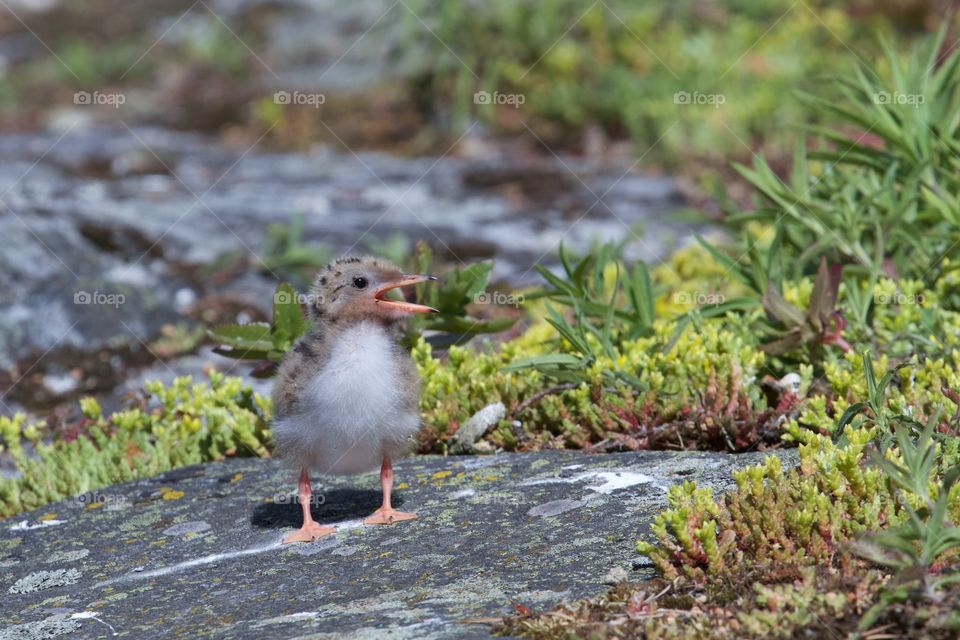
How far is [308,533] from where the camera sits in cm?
502

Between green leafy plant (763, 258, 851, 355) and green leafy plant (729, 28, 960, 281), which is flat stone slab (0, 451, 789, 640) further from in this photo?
green leafy plant (729, 28, 960, 281)

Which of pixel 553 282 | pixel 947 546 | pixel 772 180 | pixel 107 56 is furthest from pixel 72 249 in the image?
pixel 107 56

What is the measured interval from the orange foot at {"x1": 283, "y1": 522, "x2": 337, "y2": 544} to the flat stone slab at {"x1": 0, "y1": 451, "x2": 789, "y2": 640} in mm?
39

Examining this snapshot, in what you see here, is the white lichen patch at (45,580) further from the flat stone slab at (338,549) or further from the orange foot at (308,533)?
the orange foot at (308,533)

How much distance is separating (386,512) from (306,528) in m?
0.34

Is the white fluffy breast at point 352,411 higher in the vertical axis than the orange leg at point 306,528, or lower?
higher

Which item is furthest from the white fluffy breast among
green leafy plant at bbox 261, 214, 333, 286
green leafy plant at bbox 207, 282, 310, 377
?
green leafy plant at bbox 261, 214, 333, 286

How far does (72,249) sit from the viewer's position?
29.8 feet

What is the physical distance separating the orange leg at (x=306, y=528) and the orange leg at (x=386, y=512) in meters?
0.18

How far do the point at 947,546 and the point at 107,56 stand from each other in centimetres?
1528

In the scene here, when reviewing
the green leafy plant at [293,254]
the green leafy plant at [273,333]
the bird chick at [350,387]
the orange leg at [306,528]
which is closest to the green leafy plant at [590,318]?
the bird chick at [350,387]

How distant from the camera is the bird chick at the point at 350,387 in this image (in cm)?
497

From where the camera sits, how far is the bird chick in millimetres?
4973

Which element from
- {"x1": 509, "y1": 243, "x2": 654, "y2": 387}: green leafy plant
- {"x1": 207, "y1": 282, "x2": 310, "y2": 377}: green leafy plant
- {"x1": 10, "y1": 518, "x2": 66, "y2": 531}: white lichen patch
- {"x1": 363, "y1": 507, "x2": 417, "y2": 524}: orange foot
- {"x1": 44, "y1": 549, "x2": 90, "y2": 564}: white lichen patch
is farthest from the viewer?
{"x1": 207, "y1": 282, "x2": 310, "y2": 377}: green leafy plant
